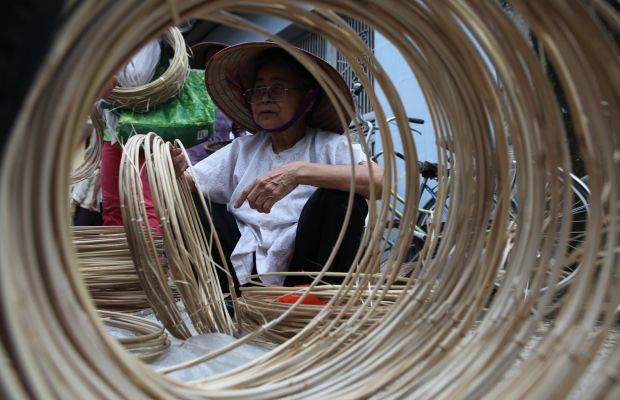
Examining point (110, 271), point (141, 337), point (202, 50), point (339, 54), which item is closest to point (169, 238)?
point (141, 337)

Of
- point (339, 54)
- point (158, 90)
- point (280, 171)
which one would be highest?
point (339, 54)

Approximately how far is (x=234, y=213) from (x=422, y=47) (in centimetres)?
77

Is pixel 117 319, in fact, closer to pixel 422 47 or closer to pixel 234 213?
pixel 234 213

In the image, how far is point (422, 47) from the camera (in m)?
0.56

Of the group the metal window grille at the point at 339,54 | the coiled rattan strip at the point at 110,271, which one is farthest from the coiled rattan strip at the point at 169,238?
the metal window grille at the point at 339,54

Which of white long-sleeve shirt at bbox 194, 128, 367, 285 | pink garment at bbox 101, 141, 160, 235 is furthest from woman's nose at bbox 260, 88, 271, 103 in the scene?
pink garment at bbox 101, 141, 160, 235

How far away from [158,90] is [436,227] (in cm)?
112

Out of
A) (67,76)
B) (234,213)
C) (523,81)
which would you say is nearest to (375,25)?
(523,81)

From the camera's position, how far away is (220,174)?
1278 millimetres

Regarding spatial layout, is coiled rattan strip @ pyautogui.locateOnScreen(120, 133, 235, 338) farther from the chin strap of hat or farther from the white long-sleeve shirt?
the chin strap of hat

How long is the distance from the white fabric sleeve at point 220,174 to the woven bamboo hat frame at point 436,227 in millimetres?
624

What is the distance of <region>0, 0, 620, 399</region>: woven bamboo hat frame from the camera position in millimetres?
265

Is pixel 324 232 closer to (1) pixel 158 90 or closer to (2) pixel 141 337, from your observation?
(2) pixel 141 337

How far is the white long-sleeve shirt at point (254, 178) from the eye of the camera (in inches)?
45.2
